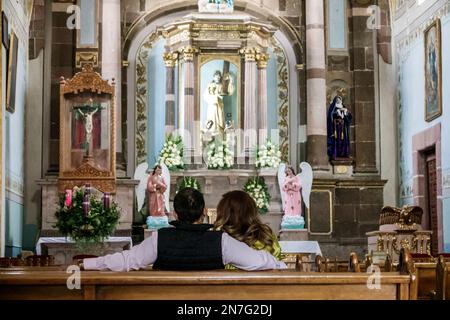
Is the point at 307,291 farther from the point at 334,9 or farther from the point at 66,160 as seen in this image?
the point at 334,9

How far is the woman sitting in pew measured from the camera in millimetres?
5707

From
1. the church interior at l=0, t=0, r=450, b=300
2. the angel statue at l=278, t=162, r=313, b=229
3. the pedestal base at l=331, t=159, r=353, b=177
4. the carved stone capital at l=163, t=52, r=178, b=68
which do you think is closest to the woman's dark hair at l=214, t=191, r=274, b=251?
the church interior at l=0, t=0, r=450, b=300

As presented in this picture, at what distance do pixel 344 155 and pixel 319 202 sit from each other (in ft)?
4.25

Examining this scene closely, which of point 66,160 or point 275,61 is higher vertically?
point 275,61

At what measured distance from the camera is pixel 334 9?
1794 centimetres

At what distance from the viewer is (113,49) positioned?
16688 mm

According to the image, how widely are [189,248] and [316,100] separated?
1216 cm

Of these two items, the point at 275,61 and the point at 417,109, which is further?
the point at 275,61

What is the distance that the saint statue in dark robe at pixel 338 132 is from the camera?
1750 cm

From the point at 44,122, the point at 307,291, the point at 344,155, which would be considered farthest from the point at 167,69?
the point at 307,291

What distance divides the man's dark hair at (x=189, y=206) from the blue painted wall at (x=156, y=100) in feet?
40.8

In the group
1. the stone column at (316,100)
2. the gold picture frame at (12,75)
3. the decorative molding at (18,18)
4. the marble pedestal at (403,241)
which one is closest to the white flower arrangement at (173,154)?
the stone column at (316,100)

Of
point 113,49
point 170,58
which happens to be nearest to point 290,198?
point 170,58

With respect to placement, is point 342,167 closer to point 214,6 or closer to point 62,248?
point 214,6
